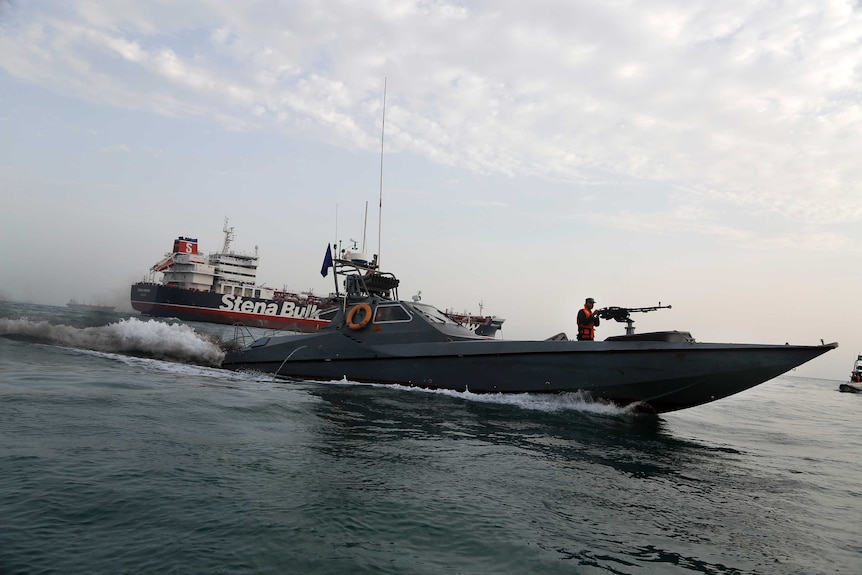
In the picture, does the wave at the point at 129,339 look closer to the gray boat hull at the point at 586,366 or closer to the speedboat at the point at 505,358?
the speedboat at the point at 505,358

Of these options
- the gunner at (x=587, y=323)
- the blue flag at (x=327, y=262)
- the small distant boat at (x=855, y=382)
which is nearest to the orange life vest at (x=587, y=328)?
the gunner at (x=587, y=323)

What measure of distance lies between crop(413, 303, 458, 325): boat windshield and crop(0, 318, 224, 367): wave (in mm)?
8141

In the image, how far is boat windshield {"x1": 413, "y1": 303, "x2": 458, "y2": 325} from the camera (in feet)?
43.4

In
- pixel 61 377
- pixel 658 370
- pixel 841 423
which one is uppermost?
pixel 658 370

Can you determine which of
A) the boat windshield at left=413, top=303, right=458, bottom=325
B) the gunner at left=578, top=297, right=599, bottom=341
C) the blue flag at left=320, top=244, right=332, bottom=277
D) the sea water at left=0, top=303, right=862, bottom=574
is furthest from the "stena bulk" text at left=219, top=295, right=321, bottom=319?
the sea water at left=0, top=303, right=862, bottom=574

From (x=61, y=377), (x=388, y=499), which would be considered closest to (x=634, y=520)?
(x=388, y=499)

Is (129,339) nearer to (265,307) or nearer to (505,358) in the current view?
(505,358)

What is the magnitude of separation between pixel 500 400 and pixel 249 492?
7327 millimetres

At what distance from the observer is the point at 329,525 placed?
13.1 feet

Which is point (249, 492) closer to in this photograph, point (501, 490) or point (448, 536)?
point (448, 536)

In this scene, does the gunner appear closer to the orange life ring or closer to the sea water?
the sea water

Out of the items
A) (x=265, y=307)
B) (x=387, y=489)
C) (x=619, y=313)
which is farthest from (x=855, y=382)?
(x=265, y=307)

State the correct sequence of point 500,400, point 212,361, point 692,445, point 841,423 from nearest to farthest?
point 692,445 < point 500,400 < point 841,423 < point 212,361

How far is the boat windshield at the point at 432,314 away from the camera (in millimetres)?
13238
